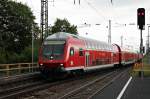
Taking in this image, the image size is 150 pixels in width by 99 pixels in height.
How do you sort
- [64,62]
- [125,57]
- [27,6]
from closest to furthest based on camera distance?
1. [64,62]
2. [125,57]
3. [27,6]

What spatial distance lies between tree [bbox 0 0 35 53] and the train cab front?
3187 cm

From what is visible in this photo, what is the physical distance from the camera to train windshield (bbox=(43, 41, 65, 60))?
28766mm

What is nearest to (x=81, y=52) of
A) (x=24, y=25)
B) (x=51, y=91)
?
(x=51, y=91)

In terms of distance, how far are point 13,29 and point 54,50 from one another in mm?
36306

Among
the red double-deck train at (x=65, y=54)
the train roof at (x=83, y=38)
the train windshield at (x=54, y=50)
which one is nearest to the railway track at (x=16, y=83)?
the red double-deck train at (x=65, y=54)

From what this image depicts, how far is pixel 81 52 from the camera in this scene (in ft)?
105

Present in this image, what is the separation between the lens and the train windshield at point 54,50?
28766mm

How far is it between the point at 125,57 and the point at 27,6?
32.9 meters

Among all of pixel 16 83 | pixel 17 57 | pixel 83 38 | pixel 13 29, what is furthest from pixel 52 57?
pixel 13 29

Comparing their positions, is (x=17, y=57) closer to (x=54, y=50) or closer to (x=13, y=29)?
(x=13, y=29)

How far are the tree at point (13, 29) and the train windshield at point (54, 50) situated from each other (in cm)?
3187

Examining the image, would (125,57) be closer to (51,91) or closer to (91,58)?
(91,58)

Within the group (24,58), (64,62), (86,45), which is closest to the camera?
(64,62)

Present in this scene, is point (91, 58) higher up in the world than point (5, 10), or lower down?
lower down
